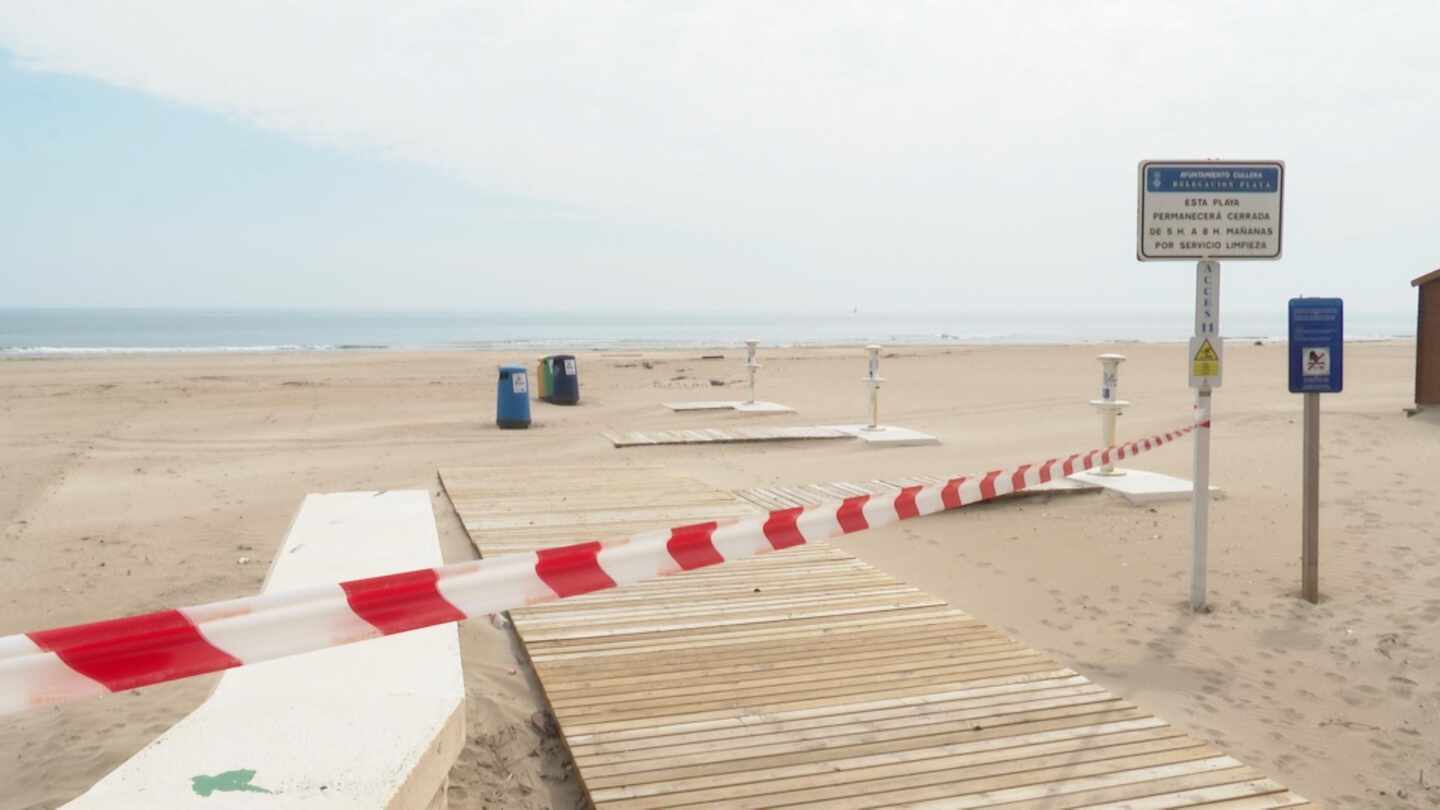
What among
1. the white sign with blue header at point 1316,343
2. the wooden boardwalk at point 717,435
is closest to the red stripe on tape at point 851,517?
the white sign with blue header at point 1316,343

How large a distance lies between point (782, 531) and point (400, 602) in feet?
5.48

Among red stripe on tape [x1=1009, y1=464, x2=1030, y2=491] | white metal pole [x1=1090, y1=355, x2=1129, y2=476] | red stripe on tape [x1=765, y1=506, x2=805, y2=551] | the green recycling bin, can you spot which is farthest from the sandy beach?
red stripe on tape [x1=765, y1=506, x2=805, y2=551]

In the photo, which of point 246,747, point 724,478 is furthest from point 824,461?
point 246,747

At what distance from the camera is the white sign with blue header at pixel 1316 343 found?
6.41 m

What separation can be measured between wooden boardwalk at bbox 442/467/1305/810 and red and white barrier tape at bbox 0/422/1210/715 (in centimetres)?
75

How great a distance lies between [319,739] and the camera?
11.6 feet

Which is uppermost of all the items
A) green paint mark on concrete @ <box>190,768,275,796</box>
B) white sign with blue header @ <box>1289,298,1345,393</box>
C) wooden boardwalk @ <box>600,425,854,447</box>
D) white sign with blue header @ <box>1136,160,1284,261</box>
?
white sign with blue header @ <box>1136,160,1284,261</box>

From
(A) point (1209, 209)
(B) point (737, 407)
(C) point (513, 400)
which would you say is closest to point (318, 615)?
(A) point (1209, 209)

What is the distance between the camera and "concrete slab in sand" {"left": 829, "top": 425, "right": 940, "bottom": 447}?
13.7 metres

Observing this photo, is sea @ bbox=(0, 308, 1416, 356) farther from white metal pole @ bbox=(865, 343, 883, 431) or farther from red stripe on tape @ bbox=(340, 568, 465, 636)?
red stripe on tape @ bbox=(340, 568, 465, 636)

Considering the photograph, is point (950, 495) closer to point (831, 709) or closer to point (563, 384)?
point (831, 709)

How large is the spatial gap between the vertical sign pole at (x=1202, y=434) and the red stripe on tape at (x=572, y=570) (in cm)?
440

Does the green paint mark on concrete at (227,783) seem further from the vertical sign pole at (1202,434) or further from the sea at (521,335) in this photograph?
the sea at (521,335)

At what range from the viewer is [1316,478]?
262 inches
